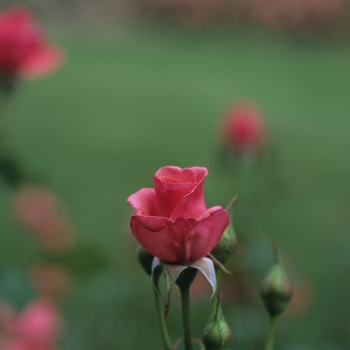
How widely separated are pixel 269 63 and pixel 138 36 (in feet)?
6.34

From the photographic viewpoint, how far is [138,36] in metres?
8.34

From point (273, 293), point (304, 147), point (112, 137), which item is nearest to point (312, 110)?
point (304, 147)

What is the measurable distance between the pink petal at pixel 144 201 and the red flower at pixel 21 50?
29.0 inches

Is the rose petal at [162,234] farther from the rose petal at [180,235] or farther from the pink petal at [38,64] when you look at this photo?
A: the pink petal at [38,64]

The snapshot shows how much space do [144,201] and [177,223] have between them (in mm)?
51

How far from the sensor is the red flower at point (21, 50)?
49.8 inches

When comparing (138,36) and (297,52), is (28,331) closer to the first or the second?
A: (297,52)

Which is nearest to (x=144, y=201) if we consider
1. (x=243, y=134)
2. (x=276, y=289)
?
(x=276, y=289)

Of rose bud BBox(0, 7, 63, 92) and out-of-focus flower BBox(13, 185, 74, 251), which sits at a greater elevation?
rose bud BBox(0, 7, 63, 92)

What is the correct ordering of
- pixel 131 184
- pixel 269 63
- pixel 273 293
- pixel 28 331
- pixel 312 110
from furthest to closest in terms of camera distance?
pixel 269 63
pixel 312 110
pixel 131 184
pixel 28 331
pixel 273 293

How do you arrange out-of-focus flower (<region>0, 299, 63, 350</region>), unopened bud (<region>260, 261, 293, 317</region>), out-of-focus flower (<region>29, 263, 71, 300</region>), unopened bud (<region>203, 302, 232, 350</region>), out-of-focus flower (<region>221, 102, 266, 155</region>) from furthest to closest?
out-of-focus flower (<region>221, 102, 266, 155</region>) → out-of-focus flower (<region>29, 263, 71, 300</region>) → out-of-focus flower (<region>0, 299, 63, 350</region>) → unopened bud (<region>260, 261, 293, 317</region>) → unopened bud (<region>203, 302, 232, 350</region>)

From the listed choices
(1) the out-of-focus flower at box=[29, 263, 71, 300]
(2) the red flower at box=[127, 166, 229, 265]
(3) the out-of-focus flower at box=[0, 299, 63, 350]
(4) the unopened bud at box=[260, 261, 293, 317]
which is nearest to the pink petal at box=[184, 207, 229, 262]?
(2) the red flower at box=[127, 166, 229, 265]

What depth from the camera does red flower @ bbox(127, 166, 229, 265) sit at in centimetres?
55

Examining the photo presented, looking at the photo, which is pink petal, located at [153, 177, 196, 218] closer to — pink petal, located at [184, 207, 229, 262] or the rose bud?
pink petal, located at [184, 207, 229, 262]
